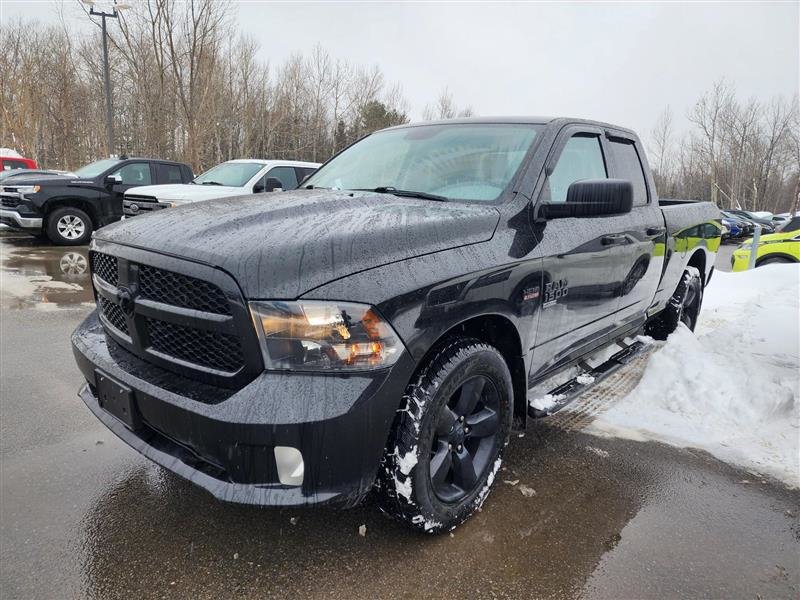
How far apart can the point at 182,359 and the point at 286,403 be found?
53 cm

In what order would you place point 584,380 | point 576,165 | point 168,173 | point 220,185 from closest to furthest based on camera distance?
point 576,165 < point 584,380 < point 220,185 < point 168,173

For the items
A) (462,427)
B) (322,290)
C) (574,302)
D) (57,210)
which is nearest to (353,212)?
(322,290)

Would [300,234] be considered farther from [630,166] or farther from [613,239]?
[630,166]

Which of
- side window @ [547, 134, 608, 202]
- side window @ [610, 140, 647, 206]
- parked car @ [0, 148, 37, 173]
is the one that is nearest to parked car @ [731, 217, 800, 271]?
side window @ [610, 140, 647, 206]

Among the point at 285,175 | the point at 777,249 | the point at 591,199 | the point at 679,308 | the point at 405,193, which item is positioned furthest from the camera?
the point at 777,249

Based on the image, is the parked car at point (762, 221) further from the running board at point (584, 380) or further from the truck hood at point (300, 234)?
the truck hood at point (300, 234)

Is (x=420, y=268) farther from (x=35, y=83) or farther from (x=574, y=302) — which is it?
(x=35, y=83)

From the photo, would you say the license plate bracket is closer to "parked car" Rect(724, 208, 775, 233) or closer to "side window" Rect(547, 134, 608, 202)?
"side window" Rect(547, 134, 608, 202)

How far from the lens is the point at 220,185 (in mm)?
9367

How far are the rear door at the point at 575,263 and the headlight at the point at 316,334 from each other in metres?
1.16

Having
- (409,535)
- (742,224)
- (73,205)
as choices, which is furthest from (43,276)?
(742,224)

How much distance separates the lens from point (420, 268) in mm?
1967

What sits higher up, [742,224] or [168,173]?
[168,173]

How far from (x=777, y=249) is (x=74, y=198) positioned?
46.6ft
